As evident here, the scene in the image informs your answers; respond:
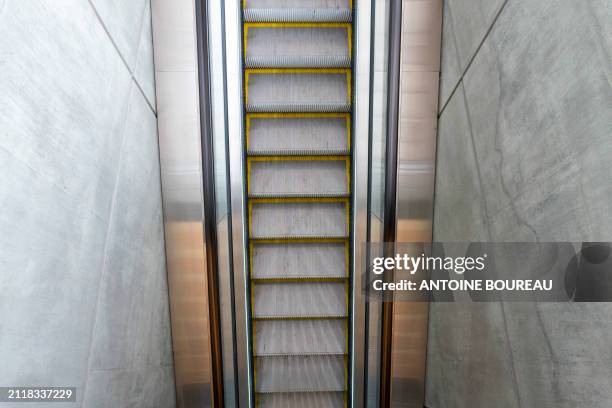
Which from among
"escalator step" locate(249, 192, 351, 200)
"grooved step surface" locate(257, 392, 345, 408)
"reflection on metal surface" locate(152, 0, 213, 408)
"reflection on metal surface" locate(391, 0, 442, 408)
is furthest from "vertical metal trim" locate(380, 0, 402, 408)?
"grooved step surface" locate(257, 392, 345, 408)

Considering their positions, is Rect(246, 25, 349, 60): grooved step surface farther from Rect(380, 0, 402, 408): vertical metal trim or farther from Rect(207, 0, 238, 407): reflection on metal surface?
Rect(380, 0, 402, 408): vertical metal trim

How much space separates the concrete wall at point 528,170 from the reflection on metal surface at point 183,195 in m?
1.15

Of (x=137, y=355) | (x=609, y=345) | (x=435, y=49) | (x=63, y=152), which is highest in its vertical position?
(x=435, y=49)

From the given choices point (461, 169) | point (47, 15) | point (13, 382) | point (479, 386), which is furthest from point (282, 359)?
point (47, 15)

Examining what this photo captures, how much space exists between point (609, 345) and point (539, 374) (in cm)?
27

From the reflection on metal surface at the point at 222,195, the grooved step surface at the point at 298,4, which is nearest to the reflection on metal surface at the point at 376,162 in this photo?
the grooved step surface at the point at 298,4

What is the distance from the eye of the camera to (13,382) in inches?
25.9

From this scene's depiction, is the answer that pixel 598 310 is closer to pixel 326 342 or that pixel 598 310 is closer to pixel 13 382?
pixel 13 382

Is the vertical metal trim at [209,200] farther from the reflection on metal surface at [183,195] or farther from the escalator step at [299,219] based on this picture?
the escalator step at [299,219]

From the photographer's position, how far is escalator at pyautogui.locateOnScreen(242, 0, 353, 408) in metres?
2.48

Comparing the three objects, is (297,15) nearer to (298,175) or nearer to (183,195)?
(298,175)

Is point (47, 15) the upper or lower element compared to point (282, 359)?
upper

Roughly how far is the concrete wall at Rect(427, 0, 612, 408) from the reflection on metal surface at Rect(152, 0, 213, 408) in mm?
1150

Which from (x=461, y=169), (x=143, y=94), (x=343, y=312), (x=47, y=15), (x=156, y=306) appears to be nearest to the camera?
(x=47, y=15)
